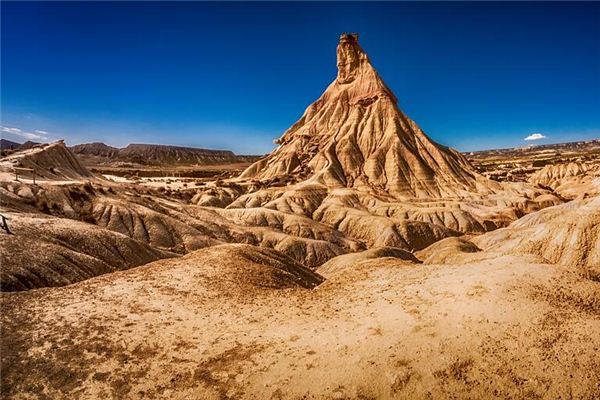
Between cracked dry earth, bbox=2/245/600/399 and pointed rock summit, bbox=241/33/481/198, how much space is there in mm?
87406

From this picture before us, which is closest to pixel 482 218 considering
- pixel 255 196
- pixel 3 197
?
pixel 255 196

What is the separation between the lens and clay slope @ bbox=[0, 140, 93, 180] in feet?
205

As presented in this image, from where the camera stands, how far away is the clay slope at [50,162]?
62.6m

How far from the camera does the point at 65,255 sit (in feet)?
91.0

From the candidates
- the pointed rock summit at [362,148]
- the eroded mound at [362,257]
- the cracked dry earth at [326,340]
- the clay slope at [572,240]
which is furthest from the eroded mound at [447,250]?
the pointed rock summit at [362,148]

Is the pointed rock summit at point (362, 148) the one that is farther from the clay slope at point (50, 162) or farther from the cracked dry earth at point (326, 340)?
the cracked dry earth at point (326, 340)

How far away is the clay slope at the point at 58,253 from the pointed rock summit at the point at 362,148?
76832 mm

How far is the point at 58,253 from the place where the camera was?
27.3 m

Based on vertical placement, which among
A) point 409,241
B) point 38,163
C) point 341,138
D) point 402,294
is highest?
point 341,138

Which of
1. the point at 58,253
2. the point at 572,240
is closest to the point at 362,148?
the point at 572,240

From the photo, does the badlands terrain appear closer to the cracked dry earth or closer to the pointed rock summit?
the cracked dry earth

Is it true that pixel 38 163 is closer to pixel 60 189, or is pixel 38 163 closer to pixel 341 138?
pixel 60 189

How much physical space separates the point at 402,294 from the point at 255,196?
3180 inches

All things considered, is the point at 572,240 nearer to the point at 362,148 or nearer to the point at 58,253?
the point at 58,253
